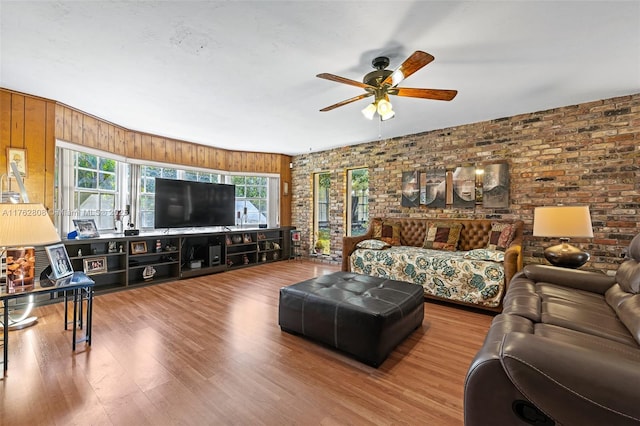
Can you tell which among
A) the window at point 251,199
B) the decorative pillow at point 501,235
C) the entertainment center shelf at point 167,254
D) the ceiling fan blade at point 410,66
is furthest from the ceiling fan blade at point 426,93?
the window at point 251,199

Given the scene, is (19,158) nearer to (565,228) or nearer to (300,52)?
(300,52)

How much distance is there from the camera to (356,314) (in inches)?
82.0

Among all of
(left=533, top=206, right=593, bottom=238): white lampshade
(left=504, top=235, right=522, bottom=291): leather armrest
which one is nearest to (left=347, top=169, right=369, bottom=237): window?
(left=504, top=235, right=522, bottom=291): leather armrest

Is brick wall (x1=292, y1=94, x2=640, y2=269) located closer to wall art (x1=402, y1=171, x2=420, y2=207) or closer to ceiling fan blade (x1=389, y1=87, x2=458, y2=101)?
wall art (x1=402, y1=171, x2=420, y2=207)

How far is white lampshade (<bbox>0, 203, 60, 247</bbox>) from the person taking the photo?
1839 mm

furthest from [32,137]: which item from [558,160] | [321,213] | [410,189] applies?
[558,160]

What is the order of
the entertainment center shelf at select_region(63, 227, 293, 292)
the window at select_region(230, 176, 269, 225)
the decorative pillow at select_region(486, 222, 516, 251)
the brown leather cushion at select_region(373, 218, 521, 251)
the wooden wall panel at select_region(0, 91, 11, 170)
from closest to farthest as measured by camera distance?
the wooden wall panel at select_region(0, 91, 11, 170)
the decorative pillow at select_region(486, 222, 516, 251)
the entertainment center shelf at select_region(63, 227, 293, 292)
the brown leather cushion at select_region(373, 218, 521, 251)
the window at select_region(230, 176, 269, 225)

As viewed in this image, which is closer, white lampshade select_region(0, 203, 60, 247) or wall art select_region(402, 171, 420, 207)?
white lampshade select_region(0, 203, 60, 247)

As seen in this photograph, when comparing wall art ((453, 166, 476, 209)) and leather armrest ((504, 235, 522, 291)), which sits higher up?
wall art ((453, 166, 476, 209))

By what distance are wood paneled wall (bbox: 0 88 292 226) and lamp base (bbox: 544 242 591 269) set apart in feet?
18.9

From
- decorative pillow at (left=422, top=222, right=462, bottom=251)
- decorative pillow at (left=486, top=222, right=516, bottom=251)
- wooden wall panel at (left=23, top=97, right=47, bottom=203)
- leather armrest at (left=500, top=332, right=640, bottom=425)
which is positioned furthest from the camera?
decorative pillow at (left=422, top=222, right=462, bottom=251)

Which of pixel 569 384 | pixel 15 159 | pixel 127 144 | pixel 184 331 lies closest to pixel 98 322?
pixel 184 331

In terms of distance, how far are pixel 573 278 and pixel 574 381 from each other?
2020mm

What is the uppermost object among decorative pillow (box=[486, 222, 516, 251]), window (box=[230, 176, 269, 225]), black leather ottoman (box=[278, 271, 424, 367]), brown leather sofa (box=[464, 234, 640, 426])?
window (box=[230, 176, 269, 225])
